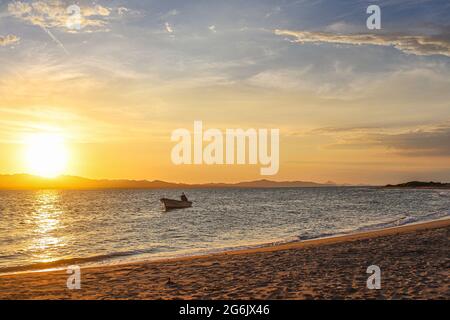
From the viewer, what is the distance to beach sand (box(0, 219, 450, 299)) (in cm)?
1105

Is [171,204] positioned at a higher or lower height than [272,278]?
lower

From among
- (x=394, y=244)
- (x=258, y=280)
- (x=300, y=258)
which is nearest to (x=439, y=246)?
(x=394, y=244)

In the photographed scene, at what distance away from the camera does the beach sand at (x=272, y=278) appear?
36.3 feet

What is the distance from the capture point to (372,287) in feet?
36.4

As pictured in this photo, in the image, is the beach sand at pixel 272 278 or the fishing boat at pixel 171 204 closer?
the beach sand at pixel 272 278

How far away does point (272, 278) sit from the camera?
520 inches

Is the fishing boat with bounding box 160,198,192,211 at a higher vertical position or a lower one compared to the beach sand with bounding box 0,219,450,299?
lower

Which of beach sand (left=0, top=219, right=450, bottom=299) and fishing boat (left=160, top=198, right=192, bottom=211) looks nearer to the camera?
beach sand (left=0, top=219, right=450, bottom=299)

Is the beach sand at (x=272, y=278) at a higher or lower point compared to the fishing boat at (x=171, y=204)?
higher

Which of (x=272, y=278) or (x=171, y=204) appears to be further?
(x=171, y=204)
